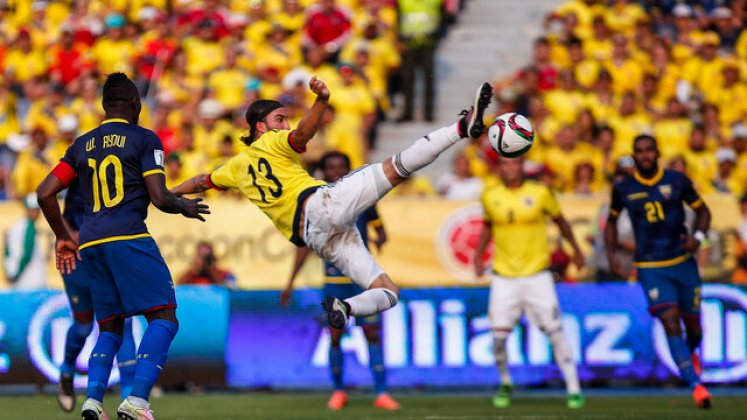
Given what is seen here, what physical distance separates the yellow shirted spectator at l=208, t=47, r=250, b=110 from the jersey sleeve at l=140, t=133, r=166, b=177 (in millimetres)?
11961

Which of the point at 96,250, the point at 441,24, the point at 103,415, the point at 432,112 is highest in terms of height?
the point at 441,24

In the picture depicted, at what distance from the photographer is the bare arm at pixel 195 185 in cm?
1138

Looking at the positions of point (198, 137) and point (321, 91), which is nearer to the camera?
point (321, 91)

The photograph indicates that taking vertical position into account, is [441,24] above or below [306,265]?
above

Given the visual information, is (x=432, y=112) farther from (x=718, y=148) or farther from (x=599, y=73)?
(x=718, y=148)

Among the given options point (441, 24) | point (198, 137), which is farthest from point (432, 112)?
point (198, 137)

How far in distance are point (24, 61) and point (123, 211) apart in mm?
15092

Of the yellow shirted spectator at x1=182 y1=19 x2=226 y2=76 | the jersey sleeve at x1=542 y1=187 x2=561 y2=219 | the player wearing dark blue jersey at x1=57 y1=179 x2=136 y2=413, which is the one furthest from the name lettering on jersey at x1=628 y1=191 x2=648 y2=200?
the yellow shirted spectator at x1=182 y1=19 x2=226 y2=76

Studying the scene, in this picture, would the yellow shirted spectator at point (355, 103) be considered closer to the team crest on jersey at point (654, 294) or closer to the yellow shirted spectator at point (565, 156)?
the yellow shirted spectator at point (565, 156)

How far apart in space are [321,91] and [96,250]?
6.46ft

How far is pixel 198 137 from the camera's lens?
21.2 meters

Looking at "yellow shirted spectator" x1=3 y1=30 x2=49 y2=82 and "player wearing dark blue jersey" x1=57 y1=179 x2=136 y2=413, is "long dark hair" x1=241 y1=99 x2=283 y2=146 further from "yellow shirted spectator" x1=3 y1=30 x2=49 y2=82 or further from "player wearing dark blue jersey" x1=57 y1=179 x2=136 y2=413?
"yellow shirted spectator" x1=3 y1=30 x2=49 y2=82

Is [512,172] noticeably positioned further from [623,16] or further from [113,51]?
[113,51]

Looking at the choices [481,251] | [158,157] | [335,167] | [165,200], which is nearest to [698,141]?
[481,251]
